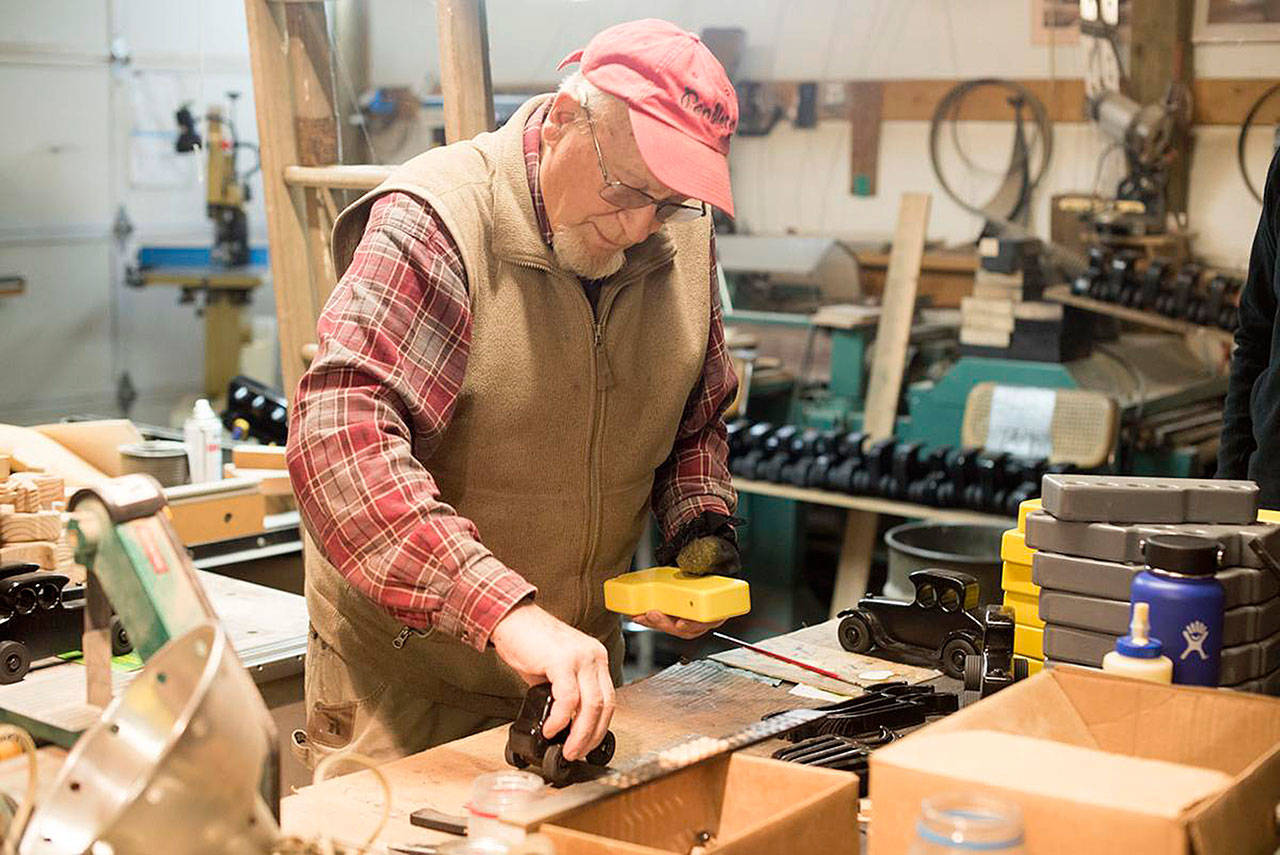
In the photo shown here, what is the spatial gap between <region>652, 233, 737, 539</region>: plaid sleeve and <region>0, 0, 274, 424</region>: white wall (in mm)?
5157

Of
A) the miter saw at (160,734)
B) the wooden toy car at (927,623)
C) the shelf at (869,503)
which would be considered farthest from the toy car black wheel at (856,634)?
the shelf at (869,503)

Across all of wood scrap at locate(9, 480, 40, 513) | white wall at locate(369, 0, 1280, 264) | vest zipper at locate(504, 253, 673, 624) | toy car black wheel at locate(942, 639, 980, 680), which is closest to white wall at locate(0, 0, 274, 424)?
white wall at locate(369, 0, 1280, 264)

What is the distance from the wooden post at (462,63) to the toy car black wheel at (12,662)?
4.04 feet

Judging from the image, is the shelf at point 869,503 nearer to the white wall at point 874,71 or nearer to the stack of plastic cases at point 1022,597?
the white wall at point 874,71

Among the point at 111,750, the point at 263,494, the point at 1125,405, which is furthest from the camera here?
the point at 1125,405

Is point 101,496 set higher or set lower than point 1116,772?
higher

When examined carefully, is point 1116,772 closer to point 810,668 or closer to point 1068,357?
point 810,668

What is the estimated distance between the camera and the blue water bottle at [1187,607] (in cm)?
171

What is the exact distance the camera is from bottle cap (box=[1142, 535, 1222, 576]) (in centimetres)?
172

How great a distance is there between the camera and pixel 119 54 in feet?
23.5

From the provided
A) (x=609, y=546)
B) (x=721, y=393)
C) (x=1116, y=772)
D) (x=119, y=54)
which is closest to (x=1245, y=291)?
(x=721, y=393)

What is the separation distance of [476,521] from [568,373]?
241mm

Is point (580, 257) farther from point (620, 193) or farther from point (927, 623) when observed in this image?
point (927, 623)

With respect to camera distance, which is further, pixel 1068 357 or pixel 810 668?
pixel 1068 357
